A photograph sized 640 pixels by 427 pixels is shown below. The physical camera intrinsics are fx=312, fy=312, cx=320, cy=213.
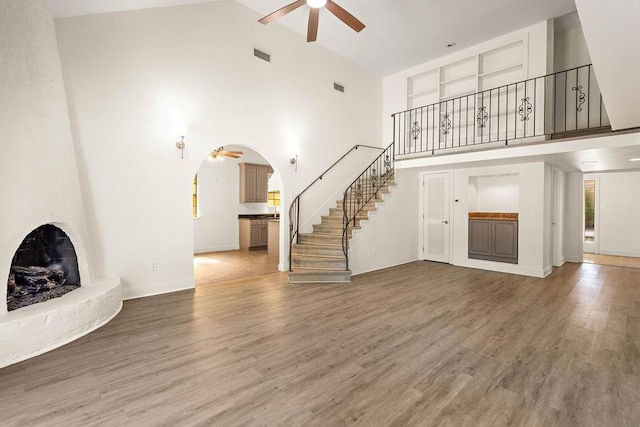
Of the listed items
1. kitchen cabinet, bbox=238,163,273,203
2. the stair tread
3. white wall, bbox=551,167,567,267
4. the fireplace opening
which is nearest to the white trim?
kitchen cabinet, bbox=238,163,273,203

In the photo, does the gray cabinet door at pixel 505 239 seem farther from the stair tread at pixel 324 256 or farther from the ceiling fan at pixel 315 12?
the ceiling fan at pixel 315 12

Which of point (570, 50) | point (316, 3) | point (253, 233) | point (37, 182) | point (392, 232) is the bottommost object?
point (253, 233)

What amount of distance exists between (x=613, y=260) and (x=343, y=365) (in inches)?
348

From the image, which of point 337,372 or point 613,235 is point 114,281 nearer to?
point 337,372

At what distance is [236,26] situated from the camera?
571cm

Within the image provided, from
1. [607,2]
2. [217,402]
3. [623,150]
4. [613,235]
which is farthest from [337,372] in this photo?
[613,235]

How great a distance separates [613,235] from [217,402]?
1095 centimetres

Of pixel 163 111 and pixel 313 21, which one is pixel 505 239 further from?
pixel 163 111

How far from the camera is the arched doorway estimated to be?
8.87m

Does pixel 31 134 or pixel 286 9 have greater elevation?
pixel 286 9

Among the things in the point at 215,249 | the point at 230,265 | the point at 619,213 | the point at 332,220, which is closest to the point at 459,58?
the point at 332,220

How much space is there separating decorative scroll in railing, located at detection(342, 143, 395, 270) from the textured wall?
4.20 meters

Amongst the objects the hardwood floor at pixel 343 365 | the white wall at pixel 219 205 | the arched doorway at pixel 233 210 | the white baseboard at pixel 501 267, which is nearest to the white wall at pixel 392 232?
the white baseboard at pixel 501 267

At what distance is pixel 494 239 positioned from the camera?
688 cm
